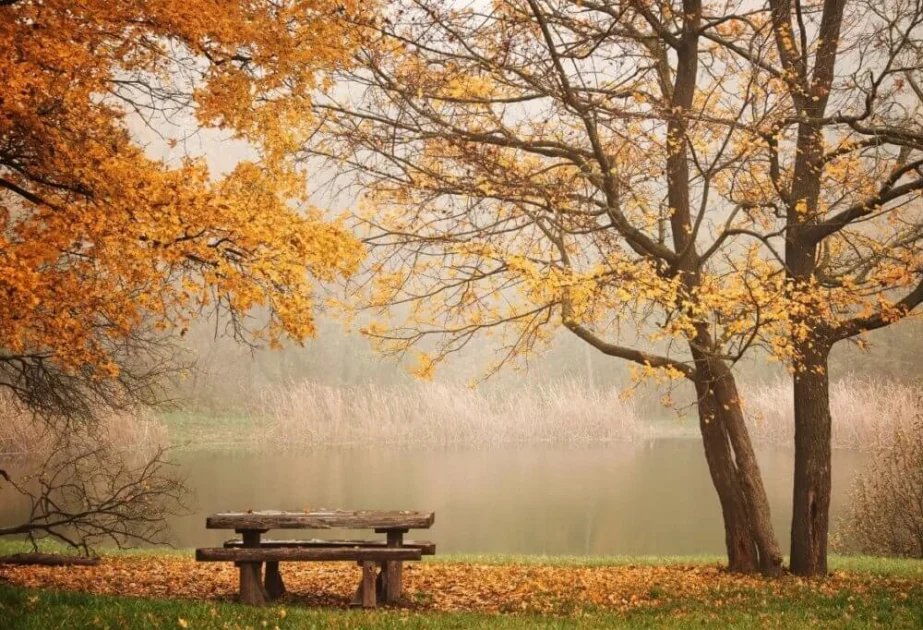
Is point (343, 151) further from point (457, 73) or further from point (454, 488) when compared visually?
point (454, 488)

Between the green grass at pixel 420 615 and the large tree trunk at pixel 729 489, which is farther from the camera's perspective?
the large tree trunk at pixel 729 489

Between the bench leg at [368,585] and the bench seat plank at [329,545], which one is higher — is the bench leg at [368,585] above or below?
below

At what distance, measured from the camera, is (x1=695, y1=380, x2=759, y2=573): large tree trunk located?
901 centimetres

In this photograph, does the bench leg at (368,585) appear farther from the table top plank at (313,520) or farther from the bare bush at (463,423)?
the bare bush at (463,423)

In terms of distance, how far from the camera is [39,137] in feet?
20.2

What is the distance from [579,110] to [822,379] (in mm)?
3853

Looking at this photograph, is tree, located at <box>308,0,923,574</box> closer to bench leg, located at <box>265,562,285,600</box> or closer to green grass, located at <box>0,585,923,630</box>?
green grass, located at <box>0,585,923,630</box>

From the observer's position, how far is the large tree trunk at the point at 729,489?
29.6 ft

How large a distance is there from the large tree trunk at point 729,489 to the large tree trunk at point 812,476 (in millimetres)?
436

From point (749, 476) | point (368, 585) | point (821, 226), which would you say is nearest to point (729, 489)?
point (749, 476)

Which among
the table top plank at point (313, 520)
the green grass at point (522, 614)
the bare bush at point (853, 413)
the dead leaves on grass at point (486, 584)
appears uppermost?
the bare bush at point (853, 413)

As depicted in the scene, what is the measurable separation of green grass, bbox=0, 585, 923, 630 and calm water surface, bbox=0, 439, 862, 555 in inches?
330

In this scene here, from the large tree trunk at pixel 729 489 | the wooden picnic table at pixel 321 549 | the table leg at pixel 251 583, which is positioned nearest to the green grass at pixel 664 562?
the large tree trunk at pixel 729 489

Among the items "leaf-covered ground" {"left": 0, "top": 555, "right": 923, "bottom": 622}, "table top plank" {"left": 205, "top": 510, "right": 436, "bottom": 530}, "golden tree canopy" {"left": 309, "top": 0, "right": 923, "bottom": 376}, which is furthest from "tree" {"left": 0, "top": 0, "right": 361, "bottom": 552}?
"leaf-covered ground" {"left": 0, "top": 555, "right": 923, "bottom": 622}
